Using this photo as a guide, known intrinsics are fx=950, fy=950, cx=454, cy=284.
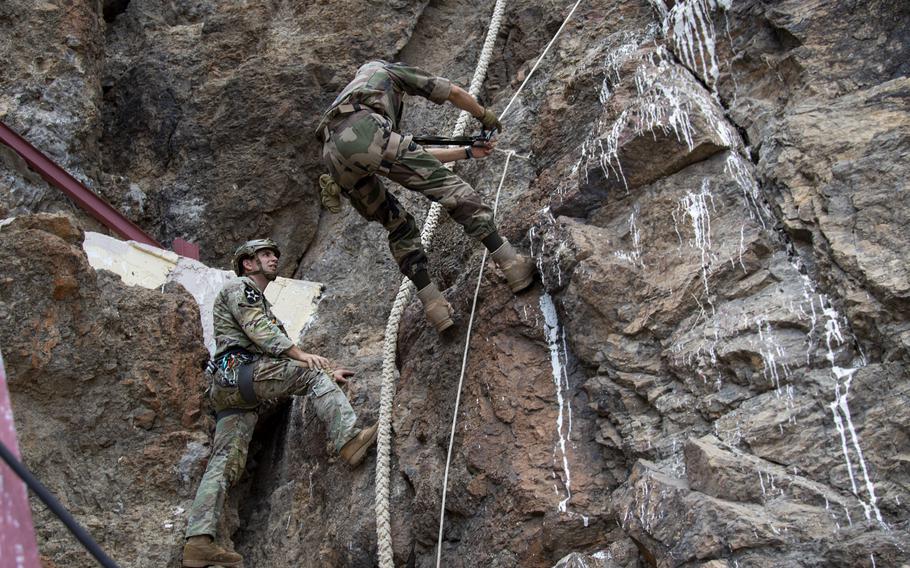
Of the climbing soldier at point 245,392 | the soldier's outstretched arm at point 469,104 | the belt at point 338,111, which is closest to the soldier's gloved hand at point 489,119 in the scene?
the soldier's outstretched arm at point 469,104

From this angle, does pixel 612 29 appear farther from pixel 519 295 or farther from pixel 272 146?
pixel 272 146

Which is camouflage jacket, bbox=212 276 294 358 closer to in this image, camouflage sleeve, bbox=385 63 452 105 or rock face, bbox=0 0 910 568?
rock face, bbox=0 0 910 568

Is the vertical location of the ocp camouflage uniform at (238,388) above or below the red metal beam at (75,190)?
below

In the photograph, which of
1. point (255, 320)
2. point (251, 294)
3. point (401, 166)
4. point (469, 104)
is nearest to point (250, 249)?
point (251, 294)

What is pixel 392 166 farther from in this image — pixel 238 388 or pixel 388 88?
pixel 238 388

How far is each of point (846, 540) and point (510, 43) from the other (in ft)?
17.0

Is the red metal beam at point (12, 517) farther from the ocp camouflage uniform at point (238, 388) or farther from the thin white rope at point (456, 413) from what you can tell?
the ocp camouflage uniform at point (238, 388)

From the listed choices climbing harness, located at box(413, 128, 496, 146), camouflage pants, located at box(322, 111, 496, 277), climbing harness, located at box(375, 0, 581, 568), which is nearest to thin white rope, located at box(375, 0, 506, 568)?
climbing harness, located at box(375, 0, 581, 568)

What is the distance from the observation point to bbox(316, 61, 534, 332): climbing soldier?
17.9 ft

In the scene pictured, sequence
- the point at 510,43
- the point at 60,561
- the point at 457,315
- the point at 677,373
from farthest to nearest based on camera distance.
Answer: the point at 510,43
the point at 457,315
the point at 60,561
the point at 677,373

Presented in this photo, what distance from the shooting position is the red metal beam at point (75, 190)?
7617 millimetres

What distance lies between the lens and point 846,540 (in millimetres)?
3633

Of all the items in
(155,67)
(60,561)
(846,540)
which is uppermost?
(155,67)

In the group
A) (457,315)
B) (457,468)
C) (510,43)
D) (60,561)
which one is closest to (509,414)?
(457,468)
